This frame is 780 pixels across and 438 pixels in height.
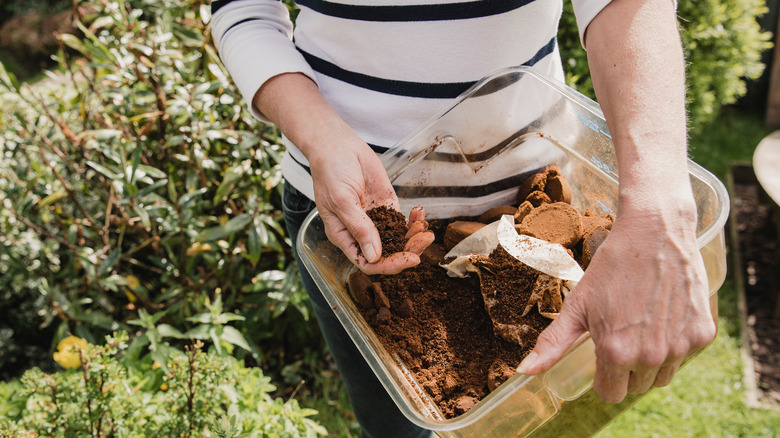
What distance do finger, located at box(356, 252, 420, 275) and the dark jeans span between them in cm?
39

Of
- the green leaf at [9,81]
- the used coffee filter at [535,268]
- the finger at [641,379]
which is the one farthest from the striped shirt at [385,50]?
the green leaf at [9,81]

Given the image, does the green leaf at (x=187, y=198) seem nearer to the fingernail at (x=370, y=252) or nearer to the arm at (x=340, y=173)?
the arm at (x=340, y=173)

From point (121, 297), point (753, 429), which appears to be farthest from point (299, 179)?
point (753, 429)

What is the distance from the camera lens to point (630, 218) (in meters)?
0.76

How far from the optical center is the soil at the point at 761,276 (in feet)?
8.82

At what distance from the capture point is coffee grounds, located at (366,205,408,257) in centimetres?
100

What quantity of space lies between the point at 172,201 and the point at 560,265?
5.12ft

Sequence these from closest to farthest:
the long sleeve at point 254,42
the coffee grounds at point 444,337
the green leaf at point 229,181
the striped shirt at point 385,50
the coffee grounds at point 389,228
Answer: the coffee grounds at point 444,337, the coffee grounds at point 389,228, the striped shirt at point 385,50, the long sleeve at point 254,42, the green leaf at point 229,181

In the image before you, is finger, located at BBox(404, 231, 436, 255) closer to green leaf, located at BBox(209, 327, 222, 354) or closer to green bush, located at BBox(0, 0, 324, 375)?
green leaf, located at BBox(209, 327, 222, 354)

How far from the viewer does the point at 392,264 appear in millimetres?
961

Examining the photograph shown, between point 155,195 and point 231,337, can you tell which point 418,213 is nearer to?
point 231,337

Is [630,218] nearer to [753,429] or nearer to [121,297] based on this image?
[753,429]

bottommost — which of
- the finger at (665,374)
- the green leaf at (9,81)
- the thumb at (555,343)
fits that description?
the finger at (665,374)

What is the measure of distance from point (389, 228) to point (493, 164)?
32 cm
